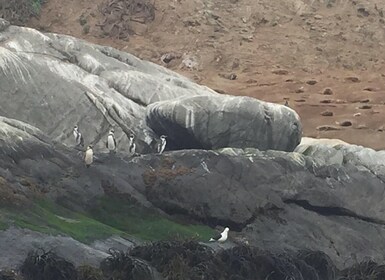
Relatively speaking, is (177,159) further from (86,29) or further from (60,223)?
(86,29)

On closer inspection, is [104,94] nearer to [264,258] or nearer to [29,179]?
[29,179]

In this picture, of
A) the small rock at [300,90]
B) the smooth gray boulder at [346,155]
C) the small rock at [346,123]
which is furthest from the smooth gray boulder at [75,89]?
the small rock at [300,90]

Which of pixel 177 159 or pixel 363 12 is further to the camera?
pixel 363 12

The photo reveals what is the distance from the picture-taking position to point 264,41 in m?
62.9

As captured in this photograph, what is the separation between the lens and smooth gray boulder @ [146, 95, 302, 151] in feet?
116

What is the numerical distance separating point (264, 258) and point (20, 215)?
20.7 ft

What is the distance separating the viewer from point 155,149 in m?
36.0

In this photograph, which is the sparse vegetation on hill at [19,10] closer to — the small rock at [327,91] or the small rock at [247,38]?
the small rock at [247,38]

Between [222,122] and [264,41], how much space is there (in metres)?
28.0

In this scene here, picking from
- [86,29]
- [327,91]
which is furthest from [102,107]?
[86,29]

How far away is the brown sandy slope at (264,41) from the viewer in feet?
191

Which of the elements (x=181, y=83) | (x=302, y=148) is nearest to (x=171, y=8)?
(x=181, y=83)

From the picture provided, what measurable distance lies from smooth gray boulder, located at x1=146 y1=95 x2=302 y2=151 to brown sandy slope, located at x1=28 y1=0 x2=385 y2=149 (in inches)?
764

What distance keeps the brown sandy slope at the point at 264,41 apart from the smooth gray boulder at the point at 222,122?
63.6 ft
